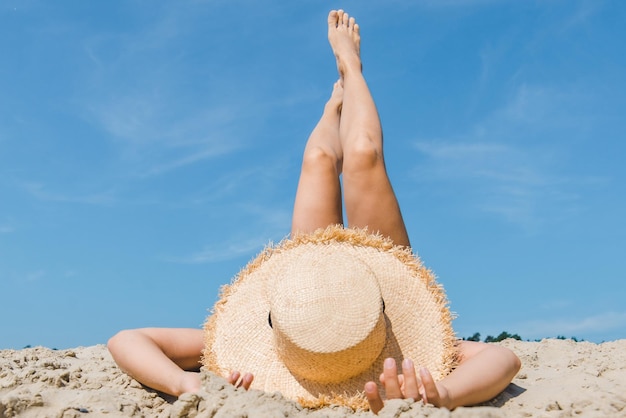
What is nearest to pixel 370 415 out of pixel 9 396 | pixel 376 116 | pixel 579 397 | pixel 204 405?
pixel 204 405

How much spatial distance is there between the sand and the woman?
0.13 m

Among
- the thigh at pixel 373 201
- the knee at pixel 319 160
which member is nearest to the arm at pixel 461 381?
the thigh at pixel 373 201

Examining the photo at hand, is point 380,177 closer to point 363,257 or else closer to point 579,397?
point 363,257

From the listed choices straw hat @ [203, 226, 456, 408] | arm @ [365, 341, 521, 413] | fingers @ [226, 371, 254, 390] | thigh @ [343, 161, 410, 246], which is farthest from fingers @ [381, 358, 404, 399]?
thigh @ [343, 161, 410, 246]

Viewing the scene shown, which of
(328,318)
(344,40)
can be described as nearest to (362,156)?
Answer: (328,318)

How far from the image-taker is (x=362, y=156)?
11.7 feet

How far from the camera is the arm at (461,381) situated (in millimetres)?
2572

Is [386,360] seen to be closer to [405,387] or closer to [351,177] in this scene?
[405,387]

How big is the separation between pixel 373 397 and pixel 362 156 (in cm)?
145

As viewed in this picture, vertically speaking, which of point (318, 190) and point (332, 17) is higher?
point (332, 17)

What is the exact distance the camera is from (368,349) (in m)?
2.75

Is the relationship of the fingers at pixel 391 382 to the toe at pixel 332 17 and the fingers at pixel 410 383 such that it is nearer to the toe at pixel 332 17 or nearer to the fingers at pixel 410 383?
the fingers at pixel 410 383

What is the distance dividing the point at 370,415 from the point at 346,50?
3.56 m

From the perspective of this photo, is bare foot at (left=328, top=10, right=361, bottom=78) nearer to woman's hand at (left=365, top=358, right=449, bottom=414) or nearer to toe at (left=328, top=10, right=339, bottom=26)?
toe at (left=328, top=10, right=339, bottom=26)
